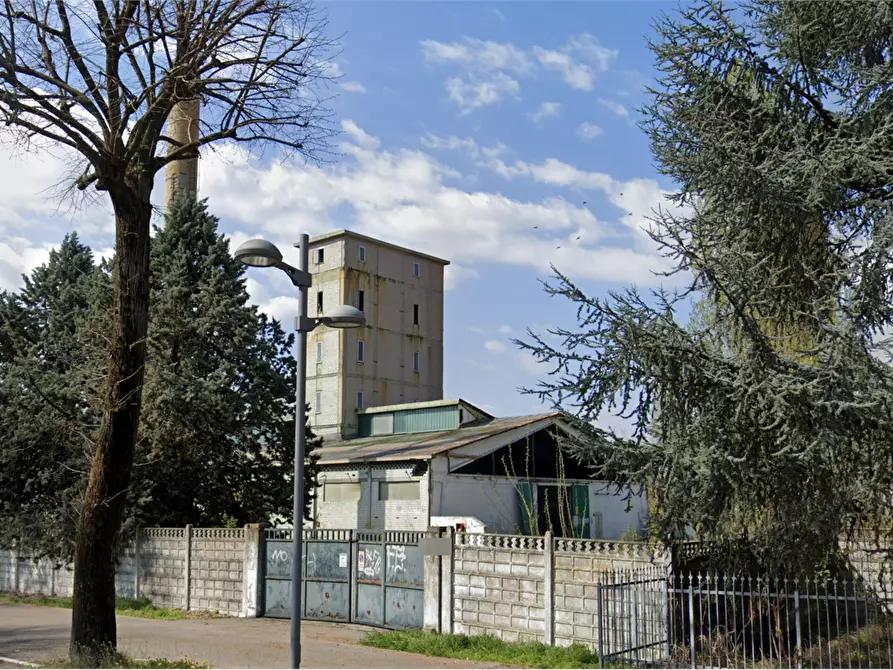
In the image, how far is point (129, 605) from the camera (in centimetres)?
2270

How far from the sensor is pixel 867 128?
1171cm

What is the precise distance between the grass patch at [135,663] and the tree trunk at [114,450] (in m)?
0.14

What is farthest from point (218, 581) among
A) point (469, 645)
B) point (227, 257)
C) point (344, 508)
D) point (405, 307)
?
point (405, 307)

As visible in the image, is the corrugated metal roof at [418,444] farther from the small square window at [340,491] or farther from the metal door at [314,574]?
the metal door at [314,574]

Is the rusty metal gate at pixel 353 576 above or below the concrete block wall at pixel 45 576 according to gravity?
above

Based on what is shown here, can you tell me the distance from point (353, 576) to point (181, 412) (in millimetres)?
8475

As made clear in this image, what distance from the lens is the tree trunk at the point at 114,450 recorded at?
12414 millimetres

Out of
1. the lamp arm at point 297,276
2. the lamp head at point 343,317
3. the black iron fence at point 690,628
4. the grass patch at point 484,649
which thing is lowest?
the grass patch at point 484,649

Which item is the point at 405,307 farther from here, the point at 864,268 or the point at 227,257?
the point at 864,268

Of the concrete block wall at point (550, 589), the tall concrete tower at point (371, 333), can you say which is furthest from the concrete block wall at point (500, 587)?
the tall concrete tower at point (371, 333)

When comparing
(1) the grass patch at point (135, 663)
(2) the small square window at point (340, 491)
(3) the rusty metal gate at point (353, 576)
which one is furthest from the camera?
(2) the small square window at point (340, 491)

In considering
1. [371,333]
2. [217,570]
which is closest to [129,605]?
[217,570]

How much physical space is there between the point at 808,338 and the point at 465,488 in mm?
18169

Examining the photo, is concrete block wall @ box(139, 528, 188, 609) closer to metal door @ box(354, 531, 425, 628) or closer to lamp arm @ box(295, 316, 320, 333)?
metal door @ box(354, 531, 425, 628)
